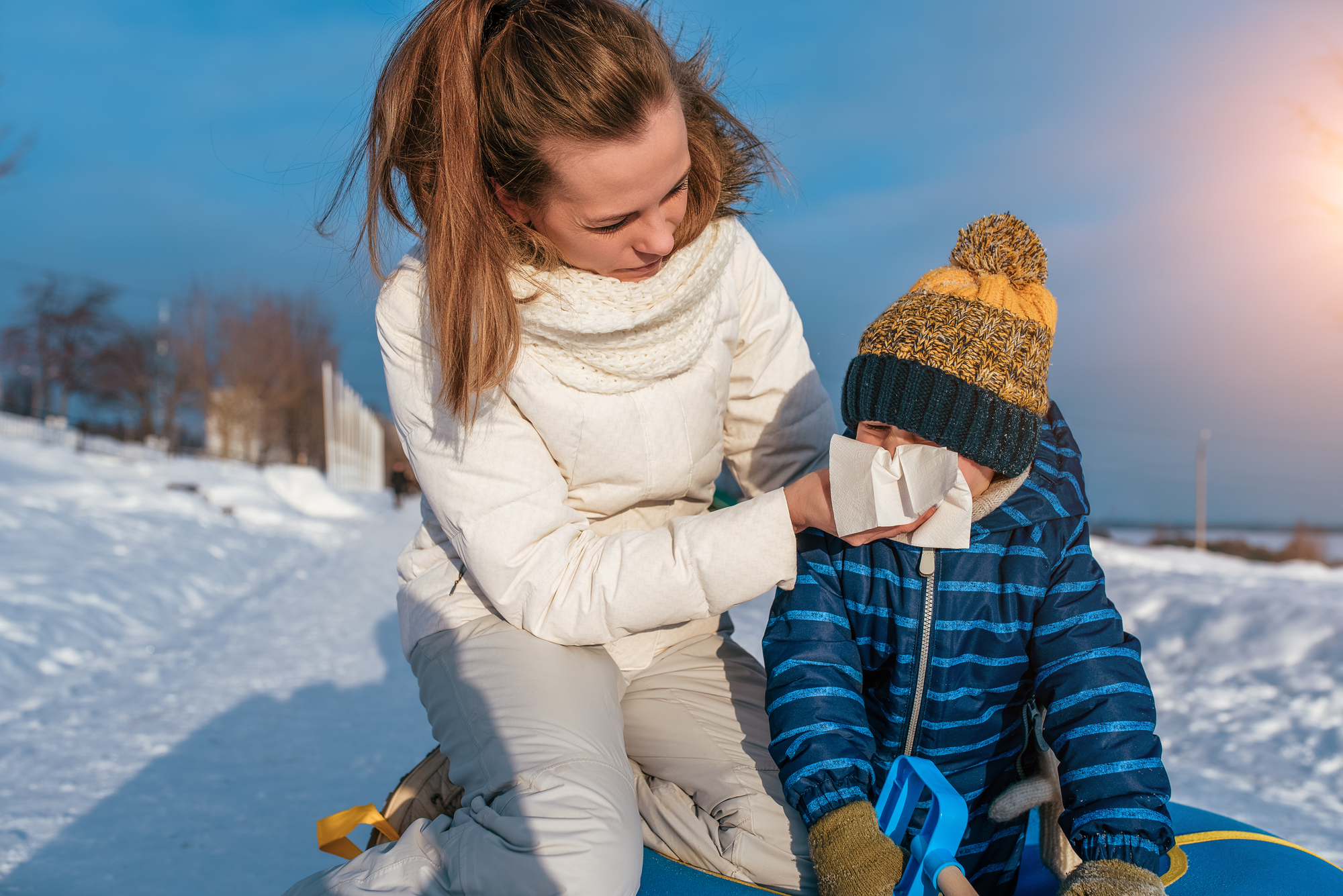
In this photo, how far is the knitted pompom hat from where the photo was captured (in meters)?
1.28

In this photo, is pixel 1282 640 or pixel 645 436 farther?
pixel 1282 640

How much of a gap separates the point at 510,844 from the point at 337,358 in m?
37.1

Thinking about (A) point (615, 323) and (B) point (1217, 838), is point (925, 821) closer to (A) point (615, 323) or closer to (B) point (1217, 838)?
(B) point (1217, 838)

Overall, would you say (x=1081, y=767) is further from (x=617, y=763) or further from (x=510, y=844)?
(x=510, y=844)

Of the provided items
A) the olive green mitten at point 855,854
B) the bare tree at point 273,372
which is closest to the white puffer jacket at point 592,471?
the olive green mitten at point 855,854

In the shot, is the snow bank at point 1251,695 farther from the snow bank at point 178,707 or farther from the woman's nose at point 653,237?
the snow bank at point 178,707

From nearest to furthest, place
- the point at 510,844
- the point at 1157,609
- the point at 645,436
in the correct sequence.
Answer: the point at 510,844 → the point at 645,436 → the point at 1157,609

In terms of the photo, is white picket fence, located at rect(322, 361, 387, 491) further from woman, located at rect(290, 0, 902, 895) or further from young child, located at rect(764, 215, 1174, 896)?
young child, located at rect(764, 215, 1174, 896)

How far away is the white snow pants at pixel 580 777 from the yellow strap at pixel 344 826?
0.54 ft

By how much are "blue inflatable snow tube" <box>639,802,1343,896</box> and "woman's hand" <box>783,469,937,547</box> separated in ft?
1.82

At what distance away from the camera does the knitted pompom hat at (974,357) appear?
1276 mm

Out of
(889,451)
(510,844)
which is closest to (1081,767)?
(889,451)

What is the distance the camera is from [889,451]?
133cm

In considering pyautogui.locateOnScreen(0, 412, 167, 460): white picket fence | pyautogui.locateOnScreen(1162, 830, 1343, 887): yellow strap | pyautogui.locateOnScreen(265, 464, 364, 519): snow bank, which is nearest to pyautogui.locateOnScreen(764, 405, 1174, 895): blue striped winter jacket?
pyautogui.locateOnScreen(1162, 830, 1343, 887): yellow strap
